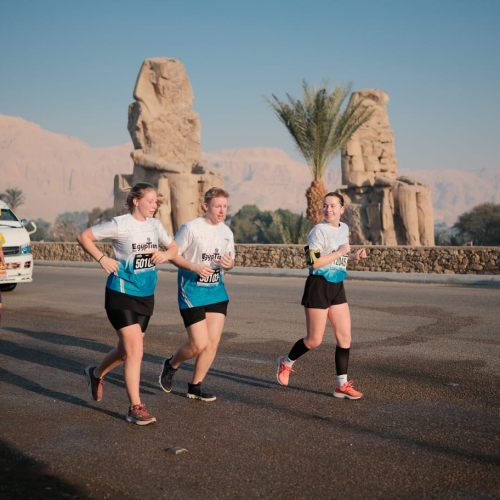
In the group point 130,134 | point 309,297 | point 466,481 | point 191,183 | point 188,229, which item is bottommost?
point 466,481

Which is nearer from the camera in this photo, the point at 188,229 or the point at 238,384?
the point at 188,229

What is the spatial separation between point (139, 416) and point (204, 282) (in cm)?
127

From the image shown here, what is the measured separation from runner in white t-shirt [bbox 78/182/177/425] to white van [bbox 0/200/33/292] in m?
9.95

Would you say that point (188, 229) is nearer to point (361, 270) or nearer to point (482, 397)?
point (482, 397)

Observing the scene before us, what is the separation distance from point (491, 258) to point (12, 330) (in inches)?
574

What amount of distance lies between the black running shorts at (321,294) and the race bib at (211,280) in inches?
30.2

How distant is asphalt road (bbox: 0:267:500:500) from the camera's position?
4184 millimetres

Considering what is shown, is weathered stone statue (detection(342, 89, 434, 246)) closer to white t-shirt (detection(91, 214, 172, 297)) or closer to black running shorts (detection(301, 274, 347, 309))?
black running shorts (detection(301, 274, 347, 309))

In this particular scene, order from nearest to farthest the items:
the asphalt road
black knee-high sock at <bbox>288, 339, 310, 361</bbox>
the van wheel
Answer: the asphalt road, black knee-high sock at <bbox>288, 339, 310, 361</bbox>, the van wheel

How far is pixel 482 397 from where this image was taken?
6328 millimetres

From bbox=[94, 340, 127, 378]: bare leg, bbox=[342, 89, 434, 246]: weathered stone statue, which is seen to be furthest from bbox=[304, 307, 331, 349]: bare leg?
bbox=[342, 89, 434, 246]: weathered stone statue

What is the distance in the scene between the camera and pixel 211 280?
20.3 feet

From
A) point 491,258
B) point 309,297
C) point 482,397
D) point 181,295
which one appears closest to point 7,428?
point 181,295

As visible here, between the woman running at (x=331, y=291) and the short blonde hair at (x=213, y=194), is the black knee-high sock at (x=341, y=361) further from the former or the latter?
the short blonde hair at (x=213, y=194)
